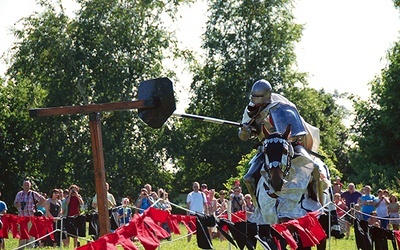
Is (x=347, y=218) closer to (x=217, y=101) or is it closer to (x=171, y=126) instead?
(x=171, y=126)

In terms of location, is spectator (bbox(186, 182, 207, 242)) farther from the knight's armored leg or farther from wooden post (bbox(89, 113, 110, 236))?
wooden post (bbox(89, 113, 110, 236))

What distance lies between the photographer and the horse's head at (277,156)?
1088 centimetres

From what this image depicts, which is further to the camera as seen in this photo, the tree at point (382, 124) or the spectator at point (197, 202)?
the tree at point (382, 124)

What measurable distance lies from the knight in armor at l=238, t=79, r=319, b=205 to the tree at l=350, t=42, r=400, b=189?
30.6 m

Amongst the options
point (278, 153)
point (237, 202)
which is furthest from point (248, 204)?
point (278, 153)

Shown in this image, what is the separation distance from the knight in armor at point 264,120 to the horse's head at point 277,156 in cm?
51

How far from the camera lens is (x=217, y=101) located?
167 ft

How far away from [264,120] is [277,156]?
1.36 metres

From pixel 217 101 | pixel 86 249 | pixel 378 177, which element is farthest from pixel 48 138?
pixel 86 249

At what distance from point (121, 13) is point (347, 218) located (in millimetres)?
24468

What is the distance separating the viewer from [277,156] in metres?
11.0

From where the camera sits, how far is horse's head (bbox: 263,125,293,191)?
10883 mm

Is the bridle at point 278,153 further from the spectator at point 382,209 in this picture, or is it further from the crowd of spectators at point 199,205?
the spectator at point 382,209

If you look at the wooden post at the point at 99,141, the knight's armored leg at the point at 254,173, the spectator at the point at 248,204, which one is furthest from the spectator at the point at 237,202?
the wooden post at the point at 99,141
